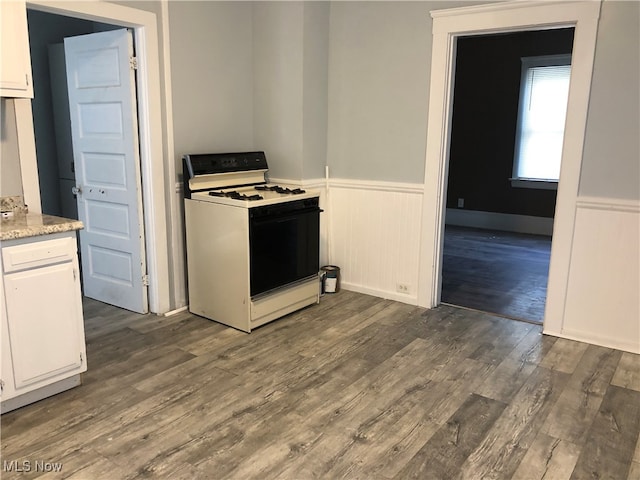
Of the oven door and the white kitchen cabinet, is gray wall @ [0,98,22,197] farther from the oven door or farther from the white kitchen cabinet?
the oven door

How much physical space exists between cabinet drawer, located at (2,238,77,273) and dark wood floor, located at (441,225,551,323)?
298 centimetres

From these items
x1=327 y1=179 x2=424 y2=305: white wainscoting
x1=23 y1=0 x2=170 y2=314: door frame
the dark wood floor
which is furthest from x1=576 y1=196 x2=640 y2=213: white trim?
x1=23 y1=0 x2=170 y2=314: door frame

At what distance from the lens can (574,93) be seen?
3307 mm

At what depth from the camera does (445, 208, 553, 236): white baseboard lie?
23.9 ft

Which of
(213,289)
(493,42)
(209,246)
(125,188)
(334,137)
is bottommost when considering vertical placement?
(213,289)

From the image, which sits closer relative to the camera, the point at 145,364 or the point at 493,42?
the point at 145,364

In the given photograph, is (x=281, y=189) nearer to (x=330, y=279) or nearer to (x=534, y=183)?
(x=330, y=279)

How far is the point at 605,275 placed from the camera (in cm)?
338

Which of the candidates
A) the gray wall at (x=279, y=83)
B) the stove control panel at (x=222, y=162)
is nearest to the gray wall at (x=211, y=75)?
the gray wall at (x=279, y=83)

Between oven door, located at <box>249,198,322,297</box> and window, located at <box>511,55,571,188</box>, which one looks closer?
oven door, located at <box>249,198,322,297</box>

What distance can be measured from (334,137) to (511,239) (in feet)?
11.9

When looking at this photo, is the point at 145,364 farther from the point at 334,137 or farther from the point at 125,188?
the point at 334,137

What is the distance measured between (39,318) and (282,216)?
5.53 feet

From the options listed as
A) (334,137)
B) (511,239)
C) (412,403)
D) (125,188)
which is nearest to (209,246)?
(125,188)
